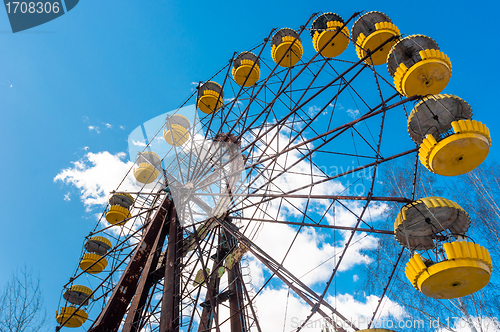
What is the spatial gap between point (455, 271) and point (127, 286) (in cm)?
924

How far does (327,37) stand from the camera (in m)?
11.0

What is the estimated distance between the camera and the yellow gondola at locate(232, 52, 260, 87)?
44.6 feet

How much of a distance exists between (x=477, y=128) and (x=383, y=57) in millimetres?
4060

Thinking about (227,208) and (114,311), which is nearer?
(114,311)

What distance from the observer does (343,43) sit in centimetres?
1120

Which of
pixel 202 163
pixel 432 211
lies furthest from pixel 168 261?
pixel 432 211

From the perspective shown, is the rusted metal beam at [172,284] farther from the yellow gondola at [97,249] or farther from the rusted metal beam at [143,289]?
the yellow gondola at [97,249]

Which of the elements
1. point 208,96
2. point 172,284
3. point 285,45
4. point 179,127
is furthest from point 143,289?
point 285,45

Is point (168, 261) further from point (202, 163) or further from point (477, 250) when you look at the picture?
point (477, 250)

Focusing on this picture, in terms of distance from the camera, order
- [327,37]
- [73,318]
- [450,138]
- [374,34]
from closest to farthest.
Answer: [450,138] → [374,34] → [327,37] → [73,318]

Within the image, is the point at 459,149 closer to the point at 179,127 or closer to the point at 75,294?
the point at 179,127

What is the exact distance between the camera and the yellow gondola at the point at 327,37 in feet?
36.1

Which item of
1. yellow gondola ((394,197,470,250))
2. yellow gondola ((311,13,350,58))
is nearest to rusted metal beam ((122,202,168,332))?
yellow gondola ((394,197,470,250))

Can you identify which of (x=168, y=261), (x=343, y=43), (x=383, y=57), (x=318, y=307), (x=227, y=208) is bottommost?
(x=318, y=307)
